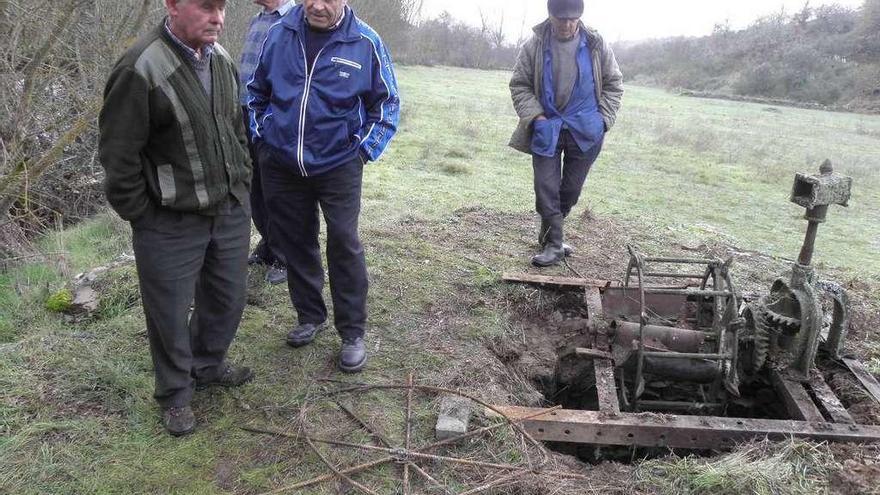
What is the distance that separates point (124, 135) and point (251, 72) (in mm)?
1500

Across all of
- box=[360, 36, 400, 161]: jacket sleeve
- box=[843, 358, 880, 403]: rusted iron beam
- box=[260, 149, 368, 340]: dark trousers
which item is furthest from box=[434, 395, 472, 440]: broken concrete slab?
box=[843, 358, 880, 403]: rusted iron beam

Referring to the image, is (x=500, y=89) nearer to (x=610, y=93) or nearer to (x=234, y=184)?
(x=610, y=93)

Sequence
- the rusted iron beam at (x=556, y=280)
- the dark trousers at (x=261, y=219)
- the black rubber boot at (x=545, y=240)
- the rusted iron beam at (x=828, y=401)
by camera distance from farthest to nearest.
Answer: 1. the black rubber boot at (x=545, y=240)
2. the rusted iron beam at (x=556, y=280)
3. the dark trousers at (x=261, y=219)
4. the rusted iron beam at (x=828, y=401)

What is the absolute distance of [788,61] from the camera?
35.4 m

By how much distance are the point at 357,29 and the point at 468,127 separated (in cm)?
1140

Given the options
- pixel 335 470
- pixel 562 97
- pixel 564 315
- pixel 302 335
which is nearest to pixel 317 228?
pixel 302 335

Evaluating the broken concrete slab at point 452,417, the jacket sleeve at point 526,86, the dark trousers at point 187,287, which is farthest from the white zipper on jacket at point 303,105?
the jacket sleeve at point 526,86

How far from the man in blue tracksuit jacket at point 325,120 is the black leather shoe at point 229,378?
0.56m

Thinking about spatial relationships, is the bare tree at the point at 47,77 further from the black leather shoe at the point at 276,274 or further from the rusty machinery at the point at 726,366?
the rusty machinery at the point at 726,366

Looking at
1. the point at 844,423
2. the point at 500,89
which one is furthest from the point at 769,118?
the point at 844,423

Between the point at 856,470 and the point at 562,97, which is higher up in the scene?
the point at 562,97

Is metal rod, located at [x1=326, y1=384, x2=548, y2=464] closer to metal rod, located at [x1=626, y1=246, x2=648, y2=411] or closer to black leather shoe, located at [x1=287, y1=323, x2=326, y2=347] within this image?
black leather shoe, located at [x1=287, y1=323, x2=326, y2=347]

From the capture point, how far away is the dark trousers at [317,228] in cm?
342

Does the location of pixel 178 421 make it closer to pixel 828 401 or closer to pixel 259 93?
pixel 259 93
